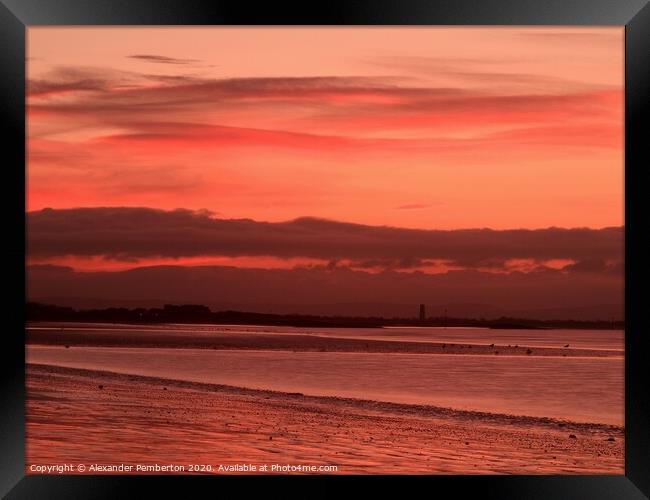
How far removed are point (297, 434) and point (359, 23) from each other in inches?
177

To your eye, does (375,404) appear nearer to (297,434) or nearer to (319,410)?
(319,410)

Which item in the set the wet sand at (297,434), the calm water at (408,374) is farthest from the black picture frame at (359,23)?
the calm water at (408,374)

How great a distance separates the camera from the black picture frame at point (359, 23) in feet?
18.7

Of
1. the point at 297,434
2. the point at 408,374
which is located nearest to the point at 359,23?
the point at 297,434

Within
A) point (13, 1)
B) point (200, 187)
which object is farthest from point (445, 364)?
point (13, 1)

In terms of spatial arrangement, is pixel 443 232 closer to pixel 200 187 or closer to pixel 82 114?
pixel 200 187

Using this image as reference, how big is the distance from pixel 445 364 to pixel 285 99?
6.61 metres

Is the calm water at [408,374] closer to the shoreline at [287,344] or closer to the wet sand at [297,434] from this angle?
the shoreline at [287,344]

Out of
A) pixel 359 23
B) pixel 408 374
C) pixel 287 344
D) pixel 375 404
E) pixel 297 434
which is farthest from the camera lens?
pixel 287 344

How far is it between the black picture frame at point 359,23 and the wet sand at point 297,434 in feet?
5.05

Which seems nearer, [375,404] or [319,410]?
[319,410]

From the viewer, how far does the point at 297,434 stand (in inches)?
352

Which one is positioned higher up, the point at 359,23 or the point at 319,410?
the point at 359,23

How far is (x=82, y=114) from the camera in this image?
38.6 ft
